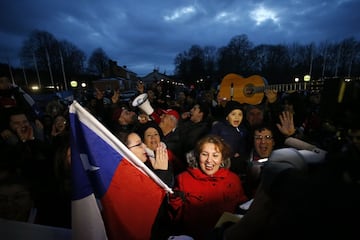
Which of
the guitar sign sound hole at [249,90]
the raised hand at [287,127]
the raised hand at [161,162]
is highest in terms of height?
the guitar sign sound hole at [249,90]

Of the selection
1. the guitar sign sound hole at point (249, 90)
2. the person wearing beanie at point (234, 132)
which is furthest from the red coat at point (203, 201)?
the guitar sign sound hole at point (249, 90)

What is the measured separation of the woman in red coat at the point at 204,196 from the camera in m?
1.94

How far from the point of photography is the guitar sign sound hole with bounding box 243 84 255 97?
523cm

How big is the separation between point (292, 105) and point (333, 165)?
521 centimetres

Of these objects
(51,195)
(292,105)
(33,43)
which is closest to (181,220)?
(51,195)

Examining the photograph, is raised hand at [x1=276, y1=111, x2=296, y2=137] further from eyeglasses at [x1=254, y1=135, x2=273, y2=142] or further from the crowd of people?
eyeglasses at [x1=254, y1=135, x2=273, y2=142]

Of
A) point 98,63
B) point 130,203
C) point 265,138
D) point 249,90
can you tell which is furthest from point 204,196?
point 98,63

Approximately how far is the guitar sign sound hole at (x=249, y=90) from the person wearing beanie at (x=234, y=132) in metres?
1.42

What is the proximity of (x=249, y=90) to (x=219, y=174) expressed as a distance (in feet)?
12.0

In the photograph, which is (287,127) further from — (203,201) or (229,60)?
(229,60)

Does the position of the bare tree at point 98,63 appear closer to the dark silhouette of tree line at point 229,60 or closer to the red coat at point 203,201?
the dark silhouette of tree line at point 229,60

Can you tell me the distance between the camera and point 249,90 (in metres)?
5.30

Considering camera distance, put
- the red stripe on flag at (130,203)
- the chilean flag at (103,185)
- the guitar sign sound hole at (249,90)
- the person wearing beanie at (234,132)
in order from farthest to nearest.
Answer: the guitar sign sound hole at (249,90) < the person wearing beanie at (234,132) < the red stripe on flag at (130,203) < the chilean flag at (103,185)

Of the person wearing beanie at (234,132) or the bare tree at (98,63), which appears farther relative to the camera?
the bare tree at (98,63)
